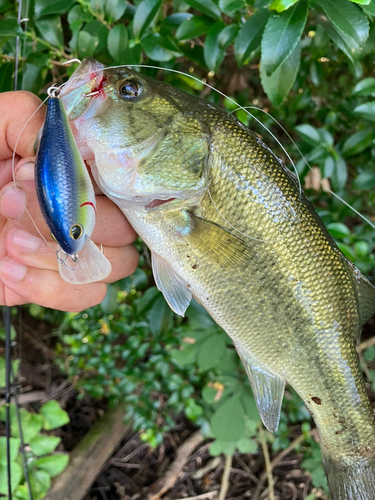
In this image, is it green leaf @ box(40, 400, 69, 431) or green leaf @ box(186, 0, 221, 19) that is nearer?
green leaf @ box(186, 0, 221, 19)

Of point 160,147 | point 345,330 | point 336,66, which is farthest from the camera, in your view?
point 336,66

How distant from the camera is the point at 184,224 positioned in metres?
0.85

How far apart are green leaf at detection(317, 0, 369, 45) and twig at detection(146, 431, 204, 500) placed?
2149 mm

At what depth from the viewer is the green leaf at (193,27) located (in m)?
1.03

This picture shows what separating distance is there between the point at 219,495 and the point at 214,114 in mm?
2130

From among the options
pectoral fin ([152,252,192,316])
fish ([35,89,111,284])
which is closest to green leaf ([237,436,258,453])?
pectoral fin ([152,252,192,316])

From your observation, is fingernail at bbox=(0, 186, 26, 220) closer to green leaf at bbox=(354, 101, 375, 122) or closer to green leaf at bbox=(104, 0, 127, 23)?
green leaf at bbox=(104, 0, 127, 23)

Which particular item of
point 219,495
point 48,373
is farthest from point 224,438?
point 48,373

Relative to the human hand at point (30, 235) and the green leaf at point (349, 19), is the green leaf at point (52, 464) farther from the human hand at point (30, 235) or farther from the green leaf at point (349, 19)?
the green leaf at point (349, 19)

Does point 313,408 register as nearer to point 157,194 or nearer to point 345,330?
point 345,330

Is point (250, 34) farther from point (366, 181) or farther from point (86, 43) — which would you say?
point (366, 181)

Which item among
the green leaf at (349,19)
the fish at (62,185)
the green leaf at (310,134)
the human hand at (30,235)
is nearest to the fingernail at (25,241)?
the human hand at (30,235)

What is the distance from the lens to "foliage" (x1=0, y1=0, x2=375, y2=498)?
941 mm

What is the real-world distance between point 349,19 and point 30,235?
96 centimetres
